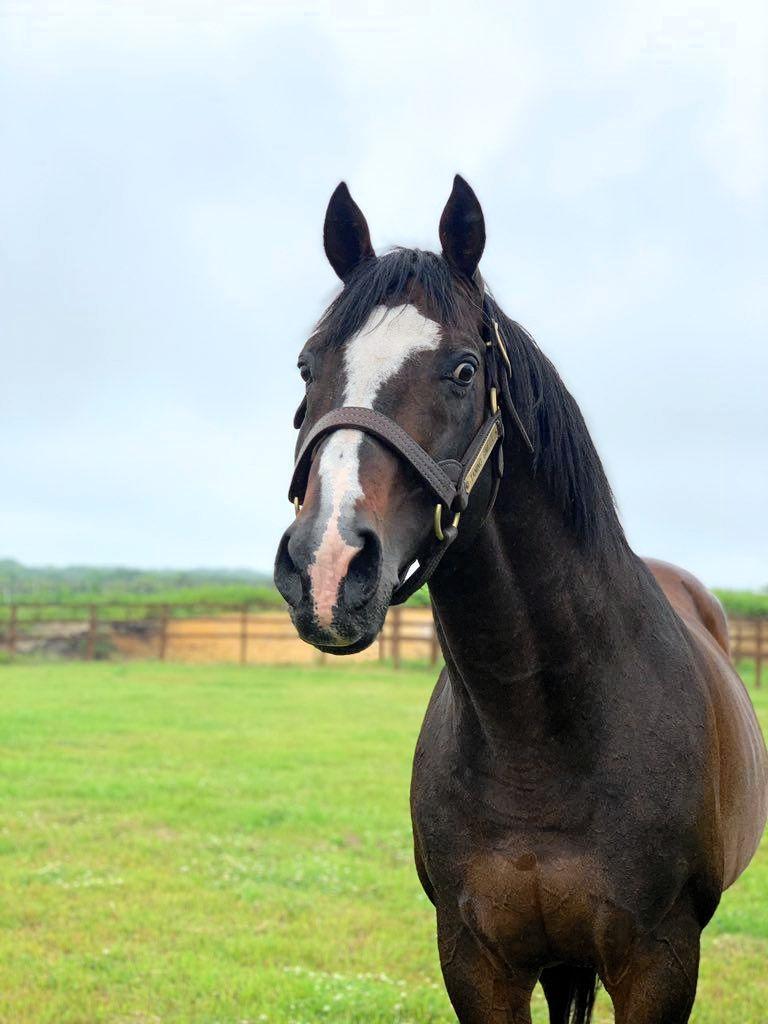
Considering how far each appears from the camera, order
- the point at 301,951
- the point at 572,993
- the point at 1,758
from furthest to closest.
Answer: the point at 1,758 → the point at 301,951 → the point at 572,993

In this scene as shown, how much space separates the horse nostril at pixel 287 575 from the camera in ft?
5.57

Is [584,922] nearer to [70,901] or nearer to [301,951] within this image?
[301,951]

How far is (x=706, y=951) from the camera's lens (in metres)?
5.11

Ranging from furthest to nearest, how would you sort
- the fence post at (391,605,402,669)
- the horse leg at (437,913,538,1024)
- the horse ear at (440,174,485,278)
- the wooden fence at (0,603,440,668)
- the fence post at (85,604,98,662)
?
the wooden fence at (0,603,440,668) < the fence post at (85,604,98,662) < the fence post at (391,605,402,669) < the horse leg at (437,913,538,1024) < the horse ear at (440,174,485,278)

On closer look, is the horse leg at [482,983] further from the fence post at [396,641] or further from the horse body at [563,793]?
the fence post at [396,641]

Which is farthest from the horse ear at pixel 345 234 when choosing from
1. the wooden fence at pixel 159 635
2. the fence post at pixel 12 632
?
the fence post at pixel 12 632

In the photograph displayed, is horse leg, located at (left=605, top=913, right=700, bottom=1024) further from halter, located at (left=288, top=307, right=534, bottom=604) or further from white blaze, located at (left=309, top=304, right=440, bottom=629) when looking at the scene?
white blaze, located at (left=309, top=304, right=440, bottom=629)

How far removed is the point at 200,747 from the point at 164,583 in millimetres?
40591

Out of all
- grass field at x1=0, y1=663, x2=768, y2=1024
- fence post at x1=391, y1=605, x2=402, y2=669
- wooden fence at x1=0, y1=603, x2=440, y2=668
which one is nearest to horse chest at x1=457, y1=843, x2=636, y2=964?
grass field at x1=0, y1=663, x2=768, y2=1024

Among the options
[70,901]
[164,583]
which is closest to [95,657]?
[70,901]

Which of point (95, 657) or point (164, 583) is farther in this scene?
point (164, 583)

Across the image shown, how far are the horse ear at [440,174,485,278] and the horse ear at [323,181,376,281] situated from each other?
8.4 inches

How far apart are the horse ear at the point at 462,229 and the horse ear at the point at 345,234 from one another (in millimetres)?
212

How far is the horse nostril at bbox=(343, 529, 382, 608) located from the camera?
5.56 ft
